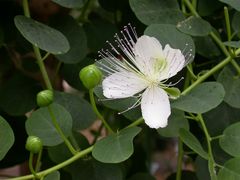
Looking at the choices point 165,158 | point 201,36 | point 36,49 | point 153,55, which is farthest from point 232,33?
point 165,158

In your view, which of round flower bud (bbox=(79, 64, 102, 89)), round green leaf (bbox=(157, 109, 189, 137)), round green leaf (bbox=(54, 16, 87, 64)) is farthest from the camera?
round green leaf (bbox=(54, 16, 87, 64))

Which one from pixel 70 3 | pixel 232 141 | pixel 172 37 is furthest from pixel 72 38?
pixel 232 141

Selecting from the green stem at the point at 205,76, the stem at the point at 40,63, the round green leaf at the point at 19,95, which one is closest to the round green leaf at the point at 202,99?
the green stem at the point at 205,76

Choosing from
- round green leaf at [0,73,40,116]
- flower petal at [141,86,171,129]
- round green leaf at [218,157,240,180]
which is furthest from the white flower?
round green leaf at [0,73,40,116]

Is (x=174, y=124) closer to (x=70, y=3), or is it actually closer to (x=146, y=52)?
(x=146, y=52)

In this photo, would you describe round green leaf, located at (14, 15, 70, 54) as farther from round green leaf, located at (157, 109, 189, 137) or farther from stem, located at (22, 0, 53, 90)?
round green leaf, located at (157, 109, 189, 137)
